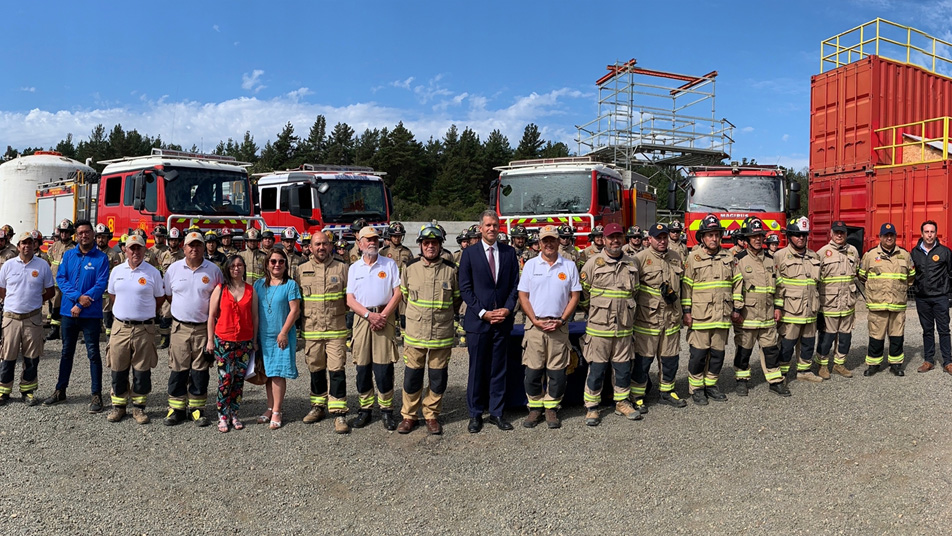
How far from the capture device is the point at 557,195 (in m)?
12.2

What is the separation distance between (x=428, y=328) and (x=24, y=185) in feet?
48.8

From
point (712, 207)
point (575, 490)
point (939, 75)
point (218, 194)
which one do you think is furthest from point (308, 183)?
point (939, 75)

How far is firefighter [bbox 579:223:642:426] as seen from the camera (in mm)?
5961

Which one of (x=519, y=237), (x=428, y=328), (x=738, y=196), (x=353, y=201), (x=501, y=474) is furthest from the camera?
(x=353, y=201)

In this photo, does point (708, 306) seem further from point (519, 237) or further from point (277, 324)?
point (519, 237)

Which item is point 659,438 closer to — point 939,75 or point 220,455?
point 220,455

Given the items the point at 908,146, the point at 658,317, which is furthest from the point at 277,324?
the point at 908,146

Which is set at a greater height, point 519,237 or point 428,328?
point 519,237

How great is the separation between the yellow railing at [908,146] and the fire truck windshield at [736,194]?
207 centimetres

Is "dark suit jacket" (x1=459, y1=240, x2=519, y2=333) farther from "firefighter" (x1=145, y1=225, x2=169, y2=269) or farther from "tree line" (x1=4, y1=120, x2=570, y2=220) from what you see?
"tree line" (x1=4, y1=120, x2=570, y2=220)

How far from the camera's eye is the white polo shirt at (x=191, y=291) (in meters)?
5.77

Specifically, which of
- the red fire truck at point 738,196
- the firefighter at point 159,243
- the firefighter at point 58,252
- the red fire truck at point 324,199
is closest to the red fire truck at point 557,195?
the red fire truck at point 738,196

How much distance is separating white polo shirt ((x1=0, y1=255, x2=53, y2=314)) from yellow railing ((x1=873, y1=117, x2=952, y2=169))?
13.7 meters

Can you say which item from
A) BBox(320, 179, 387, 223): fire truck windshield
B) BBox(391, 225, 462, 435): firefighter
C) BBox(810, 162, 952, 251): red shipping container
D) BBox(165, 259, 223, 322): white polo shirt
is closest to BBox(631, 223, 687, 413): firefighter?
BBox(391, 225, 462, 435): firefighter
